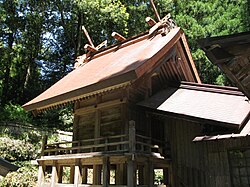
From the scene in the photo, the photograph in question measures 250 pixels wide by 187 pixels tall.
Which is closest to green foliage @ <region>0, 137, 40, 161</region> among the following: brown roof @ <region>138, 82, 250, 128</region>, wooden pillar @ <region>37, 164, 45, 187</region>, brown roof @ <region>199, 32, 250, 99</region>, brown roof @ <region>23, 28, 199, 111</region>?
wooden pillar @ <region>37, 164, 45, 187</region>

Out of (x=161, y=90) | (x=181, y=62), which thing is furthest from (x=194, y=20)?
(x=161, y=90)

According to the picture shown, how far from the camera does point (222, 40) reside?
9.84 ft

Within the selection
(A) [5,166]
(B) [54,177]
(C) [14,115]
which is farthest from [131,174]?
(C) [14,115]

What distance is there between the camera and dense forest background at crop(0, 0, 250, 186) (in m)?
19.4

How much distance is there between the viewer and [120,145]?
9.02m

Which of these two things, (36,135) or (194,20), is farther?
(194,20)

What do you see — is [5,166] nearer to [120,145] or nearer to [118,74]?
[118,74]

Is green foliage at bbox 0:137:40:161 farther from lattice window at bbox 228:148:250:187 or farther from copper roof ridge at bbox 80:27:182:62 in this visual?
lattice window at bbox 228:148:250:187

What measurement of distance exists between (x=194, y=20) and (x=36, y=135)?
601 inches

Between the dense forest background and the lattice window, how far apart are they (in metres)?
11.4

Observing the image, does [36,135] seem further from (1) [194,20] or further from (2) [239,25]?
(2) [239,25]

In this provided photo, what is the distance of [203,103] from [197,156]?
1.84 m

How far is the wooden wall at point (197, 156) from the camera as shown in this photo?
769 centimetres

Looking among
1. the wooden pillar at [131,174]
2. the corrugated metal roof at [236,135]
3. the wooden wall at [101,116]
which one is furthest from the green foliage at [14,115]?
the corrugated metal roof at [236,135]
